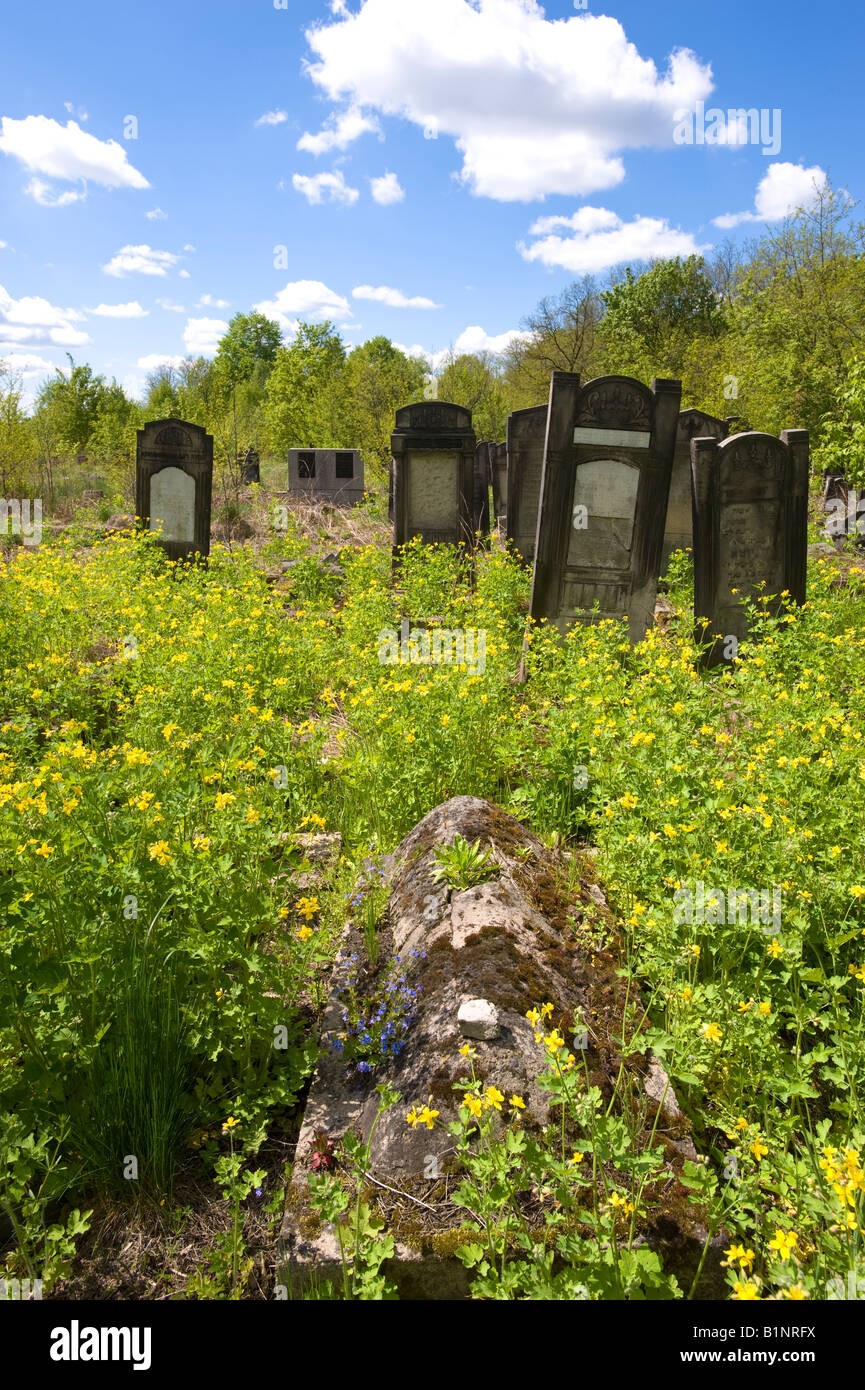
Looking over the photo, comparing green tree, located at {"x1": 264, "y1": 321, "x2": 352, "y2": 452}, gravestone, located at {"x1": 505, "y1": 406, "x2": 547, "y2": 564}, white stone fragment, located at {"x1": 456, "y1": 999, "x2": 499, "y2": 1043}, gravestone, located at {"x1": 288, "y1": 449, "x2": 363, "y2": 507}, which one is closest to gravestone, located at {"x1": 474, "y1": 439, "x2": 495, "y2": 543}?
gravestone, located at {"x1": 505, "y1": 406, "x2": 547, "y2": 564}

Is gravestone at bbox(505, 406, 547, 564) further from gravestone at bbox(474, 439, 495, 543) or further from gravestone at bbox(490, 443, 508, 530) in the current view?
gravestone at bbox(490, 443, 508, 530)

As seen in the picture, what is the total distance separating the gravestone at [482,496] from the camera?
1166 cm

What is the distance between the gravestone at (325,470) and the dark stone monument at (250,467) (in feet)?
4.12

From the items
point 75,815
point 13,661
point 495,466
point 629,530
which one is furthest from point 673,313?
point 75,815

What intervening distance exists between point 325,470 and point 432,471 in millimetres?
12900

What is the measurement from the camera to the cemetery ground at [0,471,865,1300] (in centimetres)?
185

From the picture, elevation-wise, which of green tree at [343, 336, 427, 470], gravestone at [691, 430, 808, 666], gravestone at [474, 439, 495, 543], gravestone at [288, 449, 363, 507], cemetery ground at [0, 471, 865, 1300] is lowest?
cemetery ground at [0, 471, 865, 1300]

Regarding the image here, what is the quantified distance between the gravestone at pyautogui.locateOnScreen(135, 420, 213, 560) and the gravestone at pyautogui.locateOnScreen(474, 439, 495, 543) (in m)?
3.94

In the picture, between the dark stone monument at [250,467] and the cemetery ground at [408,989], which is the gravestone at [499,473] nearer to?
the dark stone monument at [250,467]

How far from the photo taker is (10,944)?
7.56ft

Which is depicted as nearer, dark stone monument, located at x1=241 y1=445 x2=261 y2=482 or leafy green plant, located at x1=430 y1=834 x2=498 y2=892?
leafy green plant, located at x1=430 y1=834 x2=498 y2=892

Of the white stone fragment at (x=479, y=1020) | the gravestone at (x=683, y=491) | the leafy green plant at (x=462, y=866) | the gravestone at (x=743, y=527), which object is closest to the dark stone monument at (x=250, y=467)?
the gravestone at (x=683, y=491)

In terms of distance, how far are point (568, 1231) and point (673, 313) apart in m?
46.6
